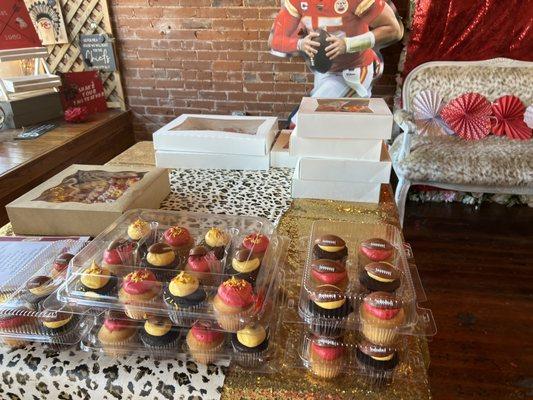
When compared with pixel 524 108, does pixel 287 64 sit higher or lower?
higher

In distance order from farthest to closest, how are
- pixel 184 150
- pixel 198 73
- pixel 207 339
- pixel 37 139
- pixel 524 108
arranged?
1. pixel 198 73
2. pixel 524 108
3. pixel 37 139
4. pixel 184 150
5. pixel 207 339

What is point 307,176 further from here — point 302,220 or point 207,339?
point 207,339

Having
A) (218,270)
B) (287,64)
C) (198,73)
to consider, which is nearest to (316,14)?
(287,64)

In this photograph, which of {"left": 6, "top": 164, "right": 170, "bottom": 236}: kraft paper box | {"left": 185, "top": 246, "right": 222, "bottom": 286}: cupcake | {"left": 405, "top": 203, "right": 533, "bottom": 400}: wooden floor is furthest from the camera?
{"left": 405, "top": 203, "right": 533, "bottom": 400}: wooden floor

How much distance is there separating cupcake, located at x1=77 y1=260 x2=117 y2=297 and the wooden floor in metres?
1.25

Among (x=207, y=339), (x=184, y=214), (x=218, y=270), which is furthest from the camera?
(x=184, y=214)

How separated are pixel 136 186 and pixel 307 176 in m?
0.48

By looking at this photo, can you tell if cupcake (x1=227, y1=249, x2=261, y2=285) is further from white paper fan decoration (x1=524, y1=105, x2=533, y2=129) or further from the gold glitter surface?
white paper fan decoration (x1=524, y1=105, x2=533, y2=129)

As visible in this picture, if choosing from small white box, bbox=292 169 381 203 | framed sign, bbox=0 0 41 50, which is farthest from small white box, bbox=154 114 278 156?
framed sign, bbox=0 0 41 50

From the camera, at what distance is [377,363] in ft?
2.03

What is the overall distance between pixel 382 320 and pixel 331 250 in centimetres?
20

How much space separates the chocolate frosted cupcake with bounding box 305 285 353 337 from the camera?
0.65m

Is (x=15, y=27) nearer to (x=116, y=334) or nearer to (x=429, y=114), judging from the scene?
(x=116, y=334)

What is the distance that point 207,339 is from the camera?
0.64 meters
